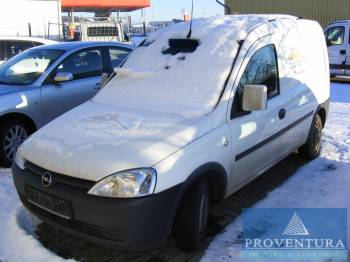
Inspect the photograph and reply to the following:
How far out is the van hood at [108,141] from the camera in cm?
337

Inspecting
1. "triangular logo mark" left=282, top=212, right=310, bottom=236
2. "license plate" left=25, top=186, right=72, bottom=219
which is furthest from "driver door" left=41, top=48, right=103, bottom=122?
"triangular logo mark" left=282, top=212, right=310, bottom=236

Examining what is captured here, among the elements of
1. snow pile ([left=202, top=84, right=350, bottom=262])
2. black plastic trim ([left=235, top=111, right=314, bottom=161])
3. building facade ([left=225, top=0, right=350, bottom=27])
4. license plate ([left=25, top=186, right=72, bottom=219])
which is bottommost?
snow pile ([left=202, top=84, right=350, bottom=262])

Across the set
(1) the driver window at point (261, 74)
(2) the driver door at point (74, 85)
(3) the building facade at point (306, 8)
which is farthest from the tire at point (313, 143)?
(3) the building facade at point (306, 8)

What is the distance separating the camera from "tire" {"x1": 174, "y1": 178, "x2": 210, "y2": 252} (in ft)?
11.8

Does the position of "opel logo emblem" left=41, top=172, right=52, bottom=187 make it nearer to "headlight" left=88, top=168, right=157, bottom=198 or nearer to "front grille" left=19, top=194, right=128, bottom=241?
"front grille" left=19, top=194, right=128, bottom=241

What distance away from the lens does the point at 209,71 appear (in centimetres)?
431

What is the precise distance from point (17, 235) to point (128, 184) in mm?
1427

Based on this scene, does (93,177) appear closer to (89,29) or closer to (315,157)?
(315,157)

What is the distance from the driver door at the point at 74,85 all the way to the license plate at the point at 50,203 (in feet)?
9.38

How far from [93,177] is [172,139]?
0.67m

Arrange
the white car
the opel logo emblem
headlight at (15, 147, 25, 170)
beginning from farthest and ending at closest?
the white car < headlight at (15, 147, 25, 170) < the opel logo emblem

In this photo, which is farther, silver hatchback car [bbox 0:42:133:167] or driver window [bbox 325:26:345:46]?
driver window [bbox 325:26:345:46]

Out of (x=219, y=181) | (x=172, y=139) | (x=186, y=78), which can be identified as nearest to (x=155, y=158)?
(x=172, y=139)

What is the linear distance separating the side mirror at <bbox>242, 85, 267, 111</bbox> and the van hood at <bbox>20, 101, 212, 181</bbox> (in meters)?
0.42
